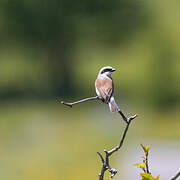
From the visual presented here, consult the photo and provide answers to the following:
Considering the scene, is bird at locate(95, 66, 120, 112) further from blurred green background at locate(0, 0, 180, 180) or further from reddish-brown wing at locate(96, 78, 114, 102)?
blurred green background at locate(0, 0, 180, 180)

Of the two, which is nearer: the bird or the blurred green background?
the bird

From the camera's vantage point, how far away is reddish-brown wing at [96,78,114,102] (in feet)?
6.61

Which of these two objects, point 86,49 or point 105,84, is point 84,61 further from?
point 105,84

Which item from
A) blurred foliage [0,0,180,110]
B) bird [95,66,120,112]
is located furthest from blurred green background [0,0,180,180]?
bird [95,66,120,112]

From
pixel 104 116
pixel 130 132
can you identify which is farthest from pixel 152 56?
pixel 130 132

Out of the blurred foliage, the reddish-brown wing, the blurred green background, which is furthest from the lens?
the blurred foliage

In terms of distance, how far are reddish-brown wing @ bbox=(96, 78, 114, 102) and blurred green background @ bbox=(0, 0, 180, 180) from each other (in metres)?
10.8

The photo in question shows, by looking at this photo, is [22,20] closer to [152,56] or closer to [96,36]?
[96,36]

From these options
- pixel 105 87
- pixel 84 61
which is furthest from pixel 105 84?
pixel 84 61

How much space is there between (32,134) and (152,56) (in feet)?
30.3

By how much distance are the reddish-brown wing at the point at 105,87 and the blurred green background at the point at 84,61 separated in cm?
1083

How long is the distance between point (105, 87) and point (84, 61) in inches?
847

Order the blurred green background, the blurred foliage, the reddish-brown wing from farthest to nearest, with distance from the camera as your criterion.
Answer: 1. the blurred foliage
2. the blurred green background
3. the reddish-brown wing

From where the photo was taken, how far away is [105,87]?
223 centimetres
